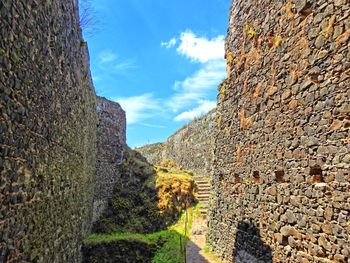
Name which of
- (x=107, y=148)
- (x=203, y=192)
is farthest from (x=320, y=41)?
(x=107, y=148)

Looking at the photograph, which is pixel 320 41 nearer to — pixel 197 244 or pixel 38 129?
pixel 38 129

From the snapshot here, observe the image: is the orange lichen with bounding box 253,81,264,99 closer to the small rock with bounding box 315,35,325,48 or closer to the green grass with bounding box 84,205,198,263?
the small rock with bounding box 315,35,325,48

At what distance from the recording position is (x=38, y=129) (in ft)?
13.9

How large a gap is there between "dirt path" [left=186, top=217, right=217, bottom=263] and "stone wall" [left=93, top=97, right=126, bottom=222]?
13.2 feet

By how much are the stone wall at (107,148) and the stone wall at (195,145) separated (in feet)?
15.6

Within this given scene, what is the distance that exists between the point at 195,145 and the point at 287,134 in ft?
49.8

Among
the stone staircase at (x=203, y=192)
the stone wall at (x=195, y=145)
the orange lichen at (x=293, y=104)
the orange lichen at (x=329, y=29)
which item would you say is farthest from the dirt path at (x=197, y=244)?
the orange lichen at (x=329, y=29)

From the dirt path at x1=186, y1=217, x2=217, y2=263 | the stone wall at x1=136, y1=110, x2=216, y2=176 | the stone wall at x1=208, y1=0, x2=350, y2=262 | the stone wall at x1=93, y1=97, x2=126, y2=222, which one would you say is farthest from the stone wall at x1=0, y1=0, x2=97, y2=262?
the stone wall at x1=136, y1=110, x2=216, y2=176

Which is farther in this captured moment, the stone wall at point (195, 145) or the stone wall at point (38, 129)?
the stone wall at point (195, 145)

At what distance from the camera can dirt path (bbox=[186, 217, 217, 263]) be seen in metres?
9.23

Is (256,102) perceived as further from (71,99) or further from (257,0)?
(71,99)

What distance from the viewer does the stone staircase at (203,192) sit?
14401mm

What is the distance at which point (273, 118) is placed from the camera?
20.3 feet

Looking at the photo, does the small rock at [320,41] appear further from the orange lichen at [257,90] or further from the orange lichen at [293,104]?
the orange lichen at [257,90]
